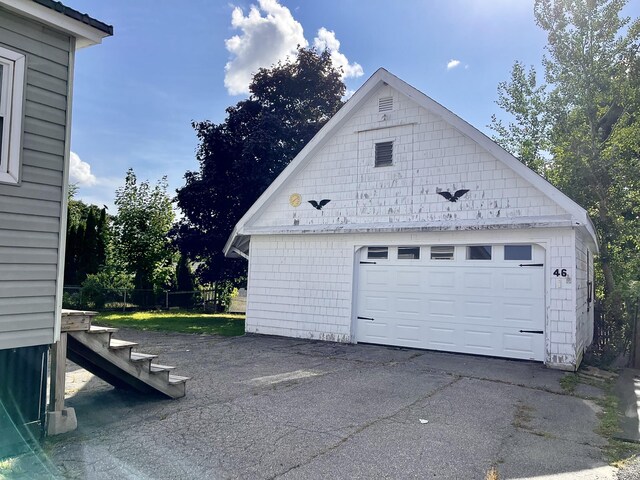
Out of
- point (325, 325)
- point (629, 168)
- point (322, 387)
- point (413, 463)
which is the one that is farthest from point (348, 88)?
point (413, 463)

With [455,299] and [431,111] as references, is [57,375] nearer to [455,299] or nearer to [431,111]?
[455,299]

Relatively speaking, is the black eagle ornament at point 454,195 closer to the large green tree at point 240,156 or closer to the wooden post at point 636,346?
the wooden post at point 636,346

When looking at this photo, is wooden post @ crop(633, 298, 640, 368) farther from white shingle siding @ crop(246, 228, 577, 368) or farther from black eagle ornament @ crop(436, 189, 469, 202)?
black eagle ornament @ crop(436, 189, 469, 202)

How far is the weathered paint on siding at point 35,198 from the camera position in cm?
438

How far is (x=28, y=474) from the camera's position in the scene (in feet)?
12.3

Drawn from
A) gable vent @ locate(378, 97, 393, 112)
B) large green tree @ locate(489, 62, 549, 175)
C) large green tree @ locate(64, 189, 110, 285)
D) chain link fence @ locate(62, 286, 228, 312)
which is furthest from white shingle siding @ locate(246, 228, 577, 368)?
large green tree @ locate(64, 189, 110, 285)

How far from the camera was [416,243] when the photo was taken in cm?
1045

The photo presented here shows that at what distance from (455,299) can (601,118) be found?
Answer: 36.0 ft

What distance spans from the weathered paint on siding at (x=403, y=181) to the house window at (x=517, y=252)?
63 cm

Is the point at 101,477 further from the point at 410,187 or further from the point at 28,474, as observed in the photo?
the point at 410,187

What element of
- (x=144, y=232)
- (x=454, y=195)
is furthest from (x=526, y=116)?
(x=144, y=232)

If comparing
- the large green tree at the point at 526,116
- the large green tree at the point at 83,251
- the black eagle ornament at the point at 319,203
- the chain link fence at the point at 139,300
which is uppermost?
the large green tree at the point at 526,116

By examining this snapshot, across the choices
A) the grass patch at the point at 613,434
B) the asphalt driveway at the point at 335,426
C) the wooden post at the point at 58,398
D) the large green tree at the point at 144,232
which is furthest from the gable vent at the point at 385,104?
the large green tree at the point at 144,232

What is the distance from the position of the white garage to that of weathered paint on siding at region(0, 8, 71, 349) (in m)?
7.30
